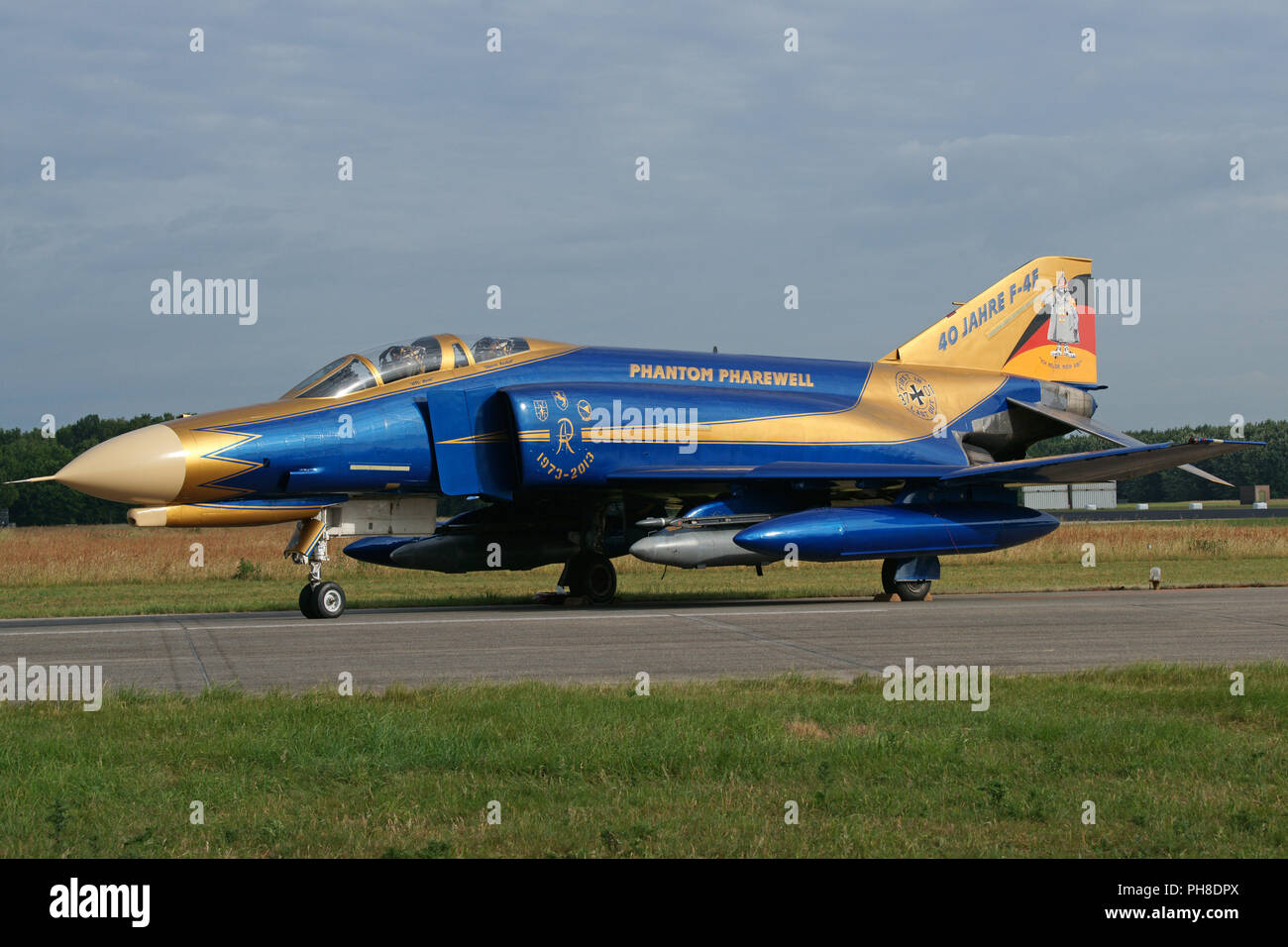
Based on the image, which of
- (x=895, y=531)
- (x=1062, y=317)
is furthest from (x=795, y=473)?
(x=1062, y=317)

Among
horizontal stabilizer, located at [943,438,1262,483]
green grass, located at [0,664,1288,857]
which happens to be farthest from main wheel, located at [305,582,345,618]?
horizontal stabilizer, located at [943,438,1262,483]

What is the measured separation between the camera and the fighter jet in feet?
52.1

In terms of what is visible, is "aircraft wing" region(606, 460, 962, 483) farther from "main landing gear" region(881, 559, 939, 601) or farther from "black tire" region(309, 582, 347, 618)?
"black tire" region(309, 582, 347, 618)

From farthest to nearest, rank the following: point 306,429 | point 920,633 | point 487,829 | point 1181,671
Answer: point 306,429, point 920,633, point 1181,671, point 487,829

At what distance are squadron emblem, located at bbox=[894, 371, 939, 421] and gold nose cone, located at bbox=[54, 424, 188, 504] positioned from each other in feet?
39.6

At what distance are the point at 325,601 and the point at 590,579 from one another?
15.9 ft

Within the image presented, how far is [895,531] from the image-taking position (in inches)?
719

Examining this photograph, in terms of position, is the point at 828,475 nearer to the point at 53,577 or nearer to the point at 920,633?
the point at 920,633

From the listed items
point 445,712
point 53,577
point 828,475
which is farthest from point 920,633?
point 53,577

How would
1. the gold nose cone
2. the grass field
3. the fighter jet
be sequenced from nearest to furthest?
the gold nose cone
the fighter jet
the grass field

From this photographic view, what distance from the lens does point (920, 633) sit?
1359cm

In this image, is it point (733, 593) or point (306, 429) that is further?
point (733, 593)

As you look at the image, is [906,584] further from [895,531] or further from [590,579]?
[590,579]

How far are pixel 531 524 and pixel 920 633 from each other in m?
7.70
